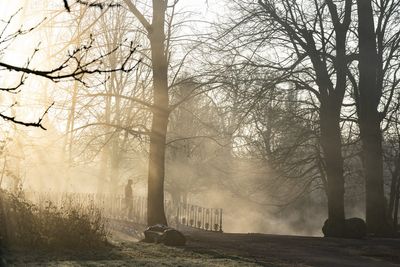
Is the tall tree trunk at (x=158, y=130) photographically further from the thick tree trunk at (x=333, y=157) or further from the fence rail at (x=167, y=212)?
the thick tree trunk at (x=333, y=157)

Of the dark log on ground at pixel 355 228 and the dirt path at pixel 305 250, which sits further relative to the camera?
the dark log on ground at pixel 355 228

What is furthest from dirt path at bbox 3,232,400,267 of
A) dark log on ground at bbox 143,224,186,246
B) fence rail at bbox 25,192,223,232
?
fence rail at bbox 25,192,223,232

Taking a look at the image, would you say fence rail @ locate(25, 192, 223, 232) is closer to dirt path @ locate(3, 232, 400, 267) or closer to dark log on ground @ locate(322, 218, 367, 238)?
dark log on ground @ locate(322, 218, 367, 238)

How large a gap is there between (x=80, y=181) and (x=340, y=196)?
57.5 m

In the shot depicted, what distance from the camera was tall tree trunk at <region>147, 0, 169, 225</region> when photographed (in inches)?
674

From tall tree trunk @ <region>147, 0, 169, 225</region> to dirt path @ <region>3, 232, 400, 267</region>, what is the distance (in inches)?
84.5

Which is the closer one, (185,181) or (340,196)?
(340,196)

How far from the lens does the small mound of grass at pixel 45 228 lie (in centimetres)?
1102

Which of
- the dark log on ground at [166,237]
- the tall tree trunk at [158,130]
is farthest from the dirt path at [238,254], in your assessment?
the tall tree trunk at [158,130]

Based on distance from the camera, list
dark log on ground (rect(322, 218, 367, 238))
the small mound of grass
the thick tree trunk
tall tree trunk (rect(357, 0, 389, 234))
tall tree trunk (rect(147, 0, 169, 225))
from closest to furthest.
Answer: the small mound of grass → tall tree trunk (rect(147, 0, 169, 225)) → dark log on ground (rect(322, 218, 367, 238)) → tall tree trunk (rect(357, 0, 389, 234)) → the thick tree trunk

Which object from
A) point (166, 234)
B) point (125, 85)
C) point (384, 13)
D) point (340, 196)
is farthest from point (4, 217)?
point (125, 85)

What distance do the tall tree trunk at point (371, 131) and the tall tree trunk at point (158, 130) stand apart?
275 inches

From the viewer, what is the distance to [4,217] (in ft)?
36.9

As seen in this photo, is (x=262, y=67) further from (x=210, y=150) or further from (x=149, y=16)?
(x=210, y=150)
